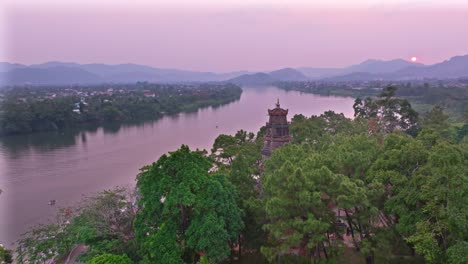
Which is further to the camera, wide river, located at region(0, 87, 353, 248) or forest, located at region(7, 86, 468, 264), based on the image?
wide river, located at region(0, 87, 353, 248)

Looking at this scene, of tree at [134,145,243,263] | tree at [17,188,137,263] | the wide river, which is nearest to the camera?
tree at [134,145,243,263]

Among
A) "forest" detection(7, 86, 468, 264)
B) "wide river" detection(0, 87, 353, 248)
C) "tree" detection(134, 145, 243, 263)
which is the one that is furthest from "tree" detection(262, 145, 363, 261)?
"wide river" detection(0, 87, 353, 248)

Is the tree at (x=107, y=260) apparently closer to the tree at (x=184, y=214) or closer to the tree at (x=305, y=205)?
the tree at (x=184, y=214)

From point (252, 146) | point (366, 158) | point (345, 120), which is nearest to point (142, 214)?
point (366, 158)

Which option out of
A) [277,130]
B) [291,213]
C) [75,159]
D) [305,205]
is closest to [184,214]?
[291,213]

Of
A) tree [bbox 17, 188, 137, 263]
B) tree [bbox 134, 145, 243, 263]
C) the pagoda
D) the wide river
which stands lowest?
the wide river

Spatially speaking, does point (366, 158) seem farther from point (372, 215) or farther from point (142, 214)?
point (142, 214)

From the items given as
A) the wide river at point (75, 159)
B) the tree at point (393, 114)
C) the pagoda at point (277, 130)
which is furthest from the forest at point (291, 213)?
the tree at point (393, 114)

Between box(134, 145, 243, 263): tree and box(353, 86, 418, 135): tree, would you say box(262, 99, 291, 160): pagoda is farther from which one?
box(353, 86, 418, 135): tree
